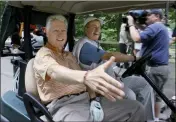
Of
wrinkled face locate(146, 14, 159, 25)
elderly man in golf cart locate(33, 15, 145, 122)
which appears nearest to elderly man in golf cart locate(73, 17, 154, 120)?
elderly man in golf cart locate(33, 15, 145, 122)

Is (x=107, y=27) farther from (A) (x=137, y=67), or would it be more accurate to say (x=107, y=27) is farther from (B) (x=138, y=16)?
(B) (x=138, y=16)

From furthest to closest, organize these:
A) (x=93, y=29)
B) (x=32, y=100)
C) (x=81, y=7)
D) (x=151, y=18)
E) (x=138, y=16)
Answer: (x=151, y=18) < (x=138, y=16) < (x=81, y=7) < (x=93, y=29) < (x=32, y=100)

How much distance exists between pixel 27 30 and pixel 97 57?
0.63m

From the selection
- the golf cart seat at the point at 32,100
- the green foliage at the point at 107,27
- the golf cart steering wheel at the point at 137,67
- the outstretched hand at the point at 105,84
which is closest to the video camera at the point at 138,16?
the green foliage at the point at 107,27

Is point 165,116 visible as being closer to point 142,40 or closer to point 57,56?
point 142,40

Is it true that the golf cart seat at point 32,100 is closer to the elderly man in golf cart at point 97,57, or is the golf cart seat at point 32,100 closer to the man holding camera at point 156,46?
the elderly man in golf cart at point 97,57

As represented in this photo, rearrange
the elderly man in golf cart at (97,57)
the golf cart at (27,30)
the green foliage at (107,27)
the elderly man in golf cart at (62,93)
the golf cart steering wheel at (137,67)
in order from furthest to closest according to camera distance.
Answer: the golf cart steering wheel at (137,67), the green foliage at (107,27), the elderly man in golf cart at (97,57), the golf cart at (27,30), the elderly man in golf cart at (62,93)

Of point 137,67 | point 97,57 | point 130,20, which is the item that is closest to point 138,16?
point 130,20

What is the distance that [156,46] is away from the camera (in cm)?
376

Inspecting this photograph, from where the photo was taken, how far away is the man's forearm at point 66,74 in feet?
6.09

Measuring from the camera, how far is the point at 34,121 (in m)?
2.49

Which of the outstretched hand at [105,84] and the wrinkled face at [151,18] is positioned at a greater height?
the wrinkled face at [151,18]

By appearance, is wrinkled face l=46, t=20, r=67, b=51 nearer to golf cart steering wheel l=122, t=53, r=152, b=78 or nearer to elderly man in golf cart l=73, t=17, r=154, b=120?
elderly man in golf cart l=73, t=17, r=154, b=120

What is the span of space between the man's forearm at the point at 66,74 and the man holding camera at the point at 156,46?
166 centimetres
